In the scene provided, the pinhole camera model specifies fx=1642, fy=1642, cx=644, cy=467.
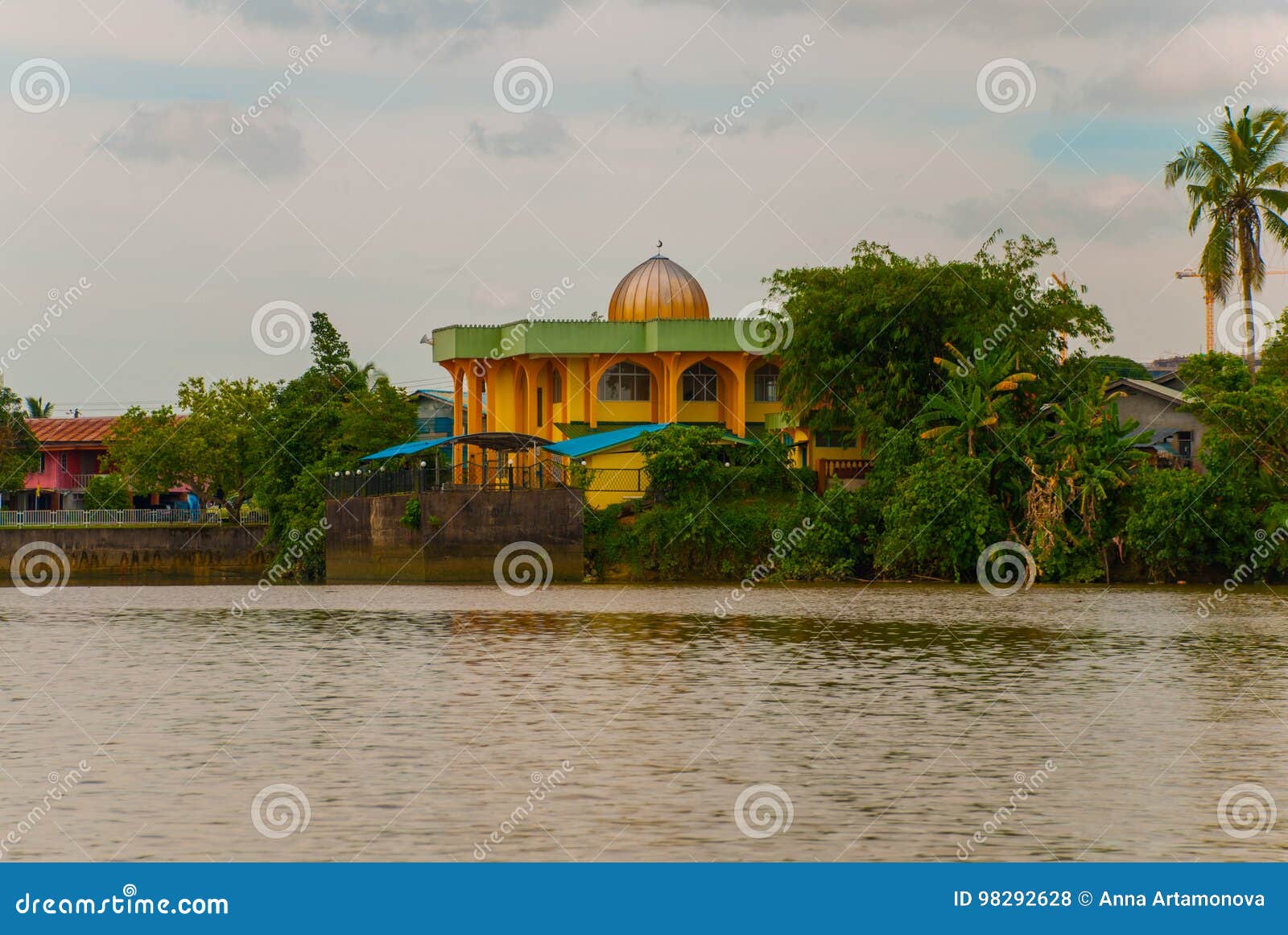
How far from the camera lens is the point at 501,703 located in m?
18.4

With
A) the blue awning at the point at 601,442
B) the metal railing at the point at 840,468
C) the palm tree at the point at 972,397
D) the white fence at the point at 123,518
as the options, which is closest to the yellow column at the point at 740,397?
the metal railing at the point at 840,468

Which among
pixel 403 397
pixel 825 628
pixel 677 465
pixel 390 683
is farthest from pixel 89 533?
pixel 390 683

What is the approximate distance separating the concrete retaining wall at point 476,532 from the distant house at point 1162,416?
2324 cm

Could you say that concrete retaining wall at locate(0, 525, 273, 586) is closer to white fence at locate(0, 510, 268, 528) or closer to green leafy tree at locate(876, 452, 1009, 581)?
white fence at locate(0, 510, 268, 528)

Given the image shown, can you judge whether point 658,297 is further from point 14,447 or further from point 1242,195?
point 14,447

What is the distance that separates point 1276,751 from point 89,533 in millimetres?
53487

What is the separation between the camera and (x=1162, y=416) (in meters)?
61.7

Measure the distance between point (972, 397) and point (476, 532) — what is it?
14678 mm

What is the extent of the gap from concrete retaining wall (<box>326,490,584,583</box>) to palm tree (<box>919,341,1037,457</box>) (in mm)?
10563

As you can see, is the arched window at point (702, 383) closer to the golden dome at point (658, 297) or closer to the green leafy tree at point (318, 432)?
the golden dome at point (658, 297)

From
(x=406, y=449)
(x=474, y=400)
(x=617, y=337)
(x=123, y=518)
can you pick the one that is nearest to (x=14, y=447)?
(x=123, y=518)

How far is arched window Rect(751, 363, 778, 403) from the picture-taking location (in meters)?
59.6

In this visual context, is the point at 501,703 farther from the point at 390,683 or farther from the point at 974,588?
the point at 974,588

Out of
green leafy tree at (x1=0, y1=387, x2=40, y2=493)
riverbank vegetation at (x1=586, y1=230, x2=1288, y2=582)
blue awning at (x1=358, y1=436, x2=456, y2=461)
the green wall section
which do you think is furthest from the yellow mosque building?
green leafy tree at (x1=0, y1=387, x2=40, y2=493)
